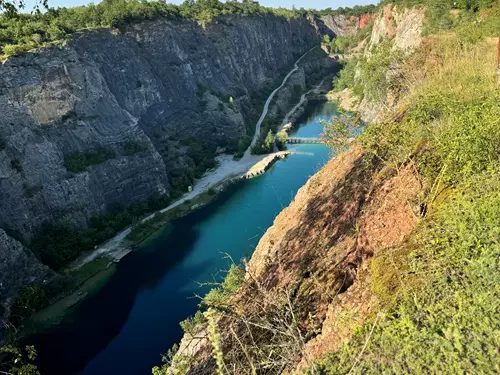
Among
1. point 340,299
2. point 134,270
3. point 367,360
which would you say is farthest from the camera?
point 134,270

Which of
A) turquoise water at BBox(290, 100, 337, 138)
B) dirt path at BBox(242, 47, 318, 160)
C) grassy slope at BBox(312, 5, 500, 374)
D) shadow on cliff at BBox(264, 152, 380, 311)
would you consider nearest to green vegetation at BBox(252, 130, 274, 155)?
dirt path at BBox(242, 47, 318, 160)

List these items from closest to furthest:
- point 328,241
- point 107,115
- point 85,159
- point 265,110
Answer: point 328,241 < point 85,159 < point 107,115 < point 265,110

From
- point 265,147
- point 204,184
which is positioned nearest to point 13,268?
point 204,184

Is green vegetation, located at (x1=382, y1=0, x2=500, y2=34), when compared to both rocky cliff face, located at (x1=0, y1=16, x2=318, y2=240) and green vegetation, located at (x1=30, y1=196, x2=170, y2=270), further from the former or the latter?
green vegetation, located at (x1=30, y1=196, x2=170, y2=270)

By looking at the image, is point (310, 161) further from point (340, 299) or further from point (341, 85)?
point (340, 299)

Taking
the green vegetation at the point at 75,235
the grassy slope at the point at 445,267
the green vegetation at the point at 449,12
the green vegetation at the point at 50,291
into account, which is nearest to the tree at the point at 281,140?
the green vegetation at the point at 449,12

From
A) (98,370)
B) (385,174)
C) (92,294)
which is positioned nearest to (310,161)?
(92,294)

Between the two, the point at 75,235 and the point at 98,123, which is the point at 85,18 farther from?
the point at 75,235
